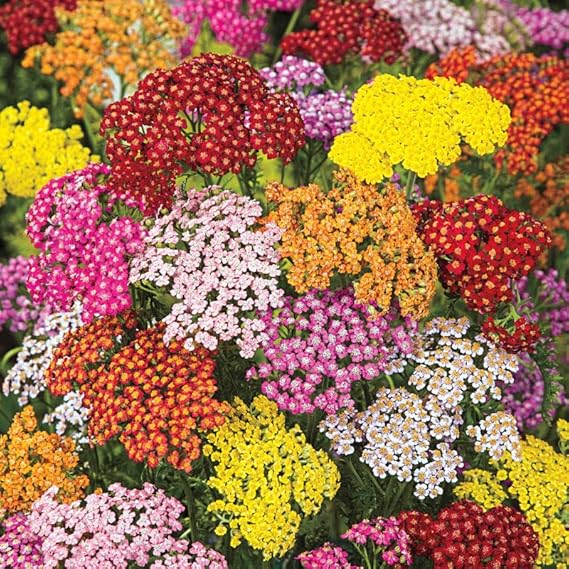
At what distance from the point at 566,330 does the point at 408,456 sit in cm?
122

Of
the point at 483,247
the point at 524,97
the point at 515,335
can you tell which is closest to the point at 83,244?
the point at 483,247

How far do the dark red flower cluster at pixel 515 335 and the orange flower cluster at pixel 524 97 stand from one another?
975 millimetres

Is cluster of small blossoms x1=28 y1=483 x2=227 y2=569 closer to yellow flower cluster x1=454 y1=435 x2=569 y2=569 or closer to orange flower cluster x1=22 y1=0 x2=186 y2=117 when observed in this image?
yellow flower cluster x1=454 y1=435 x2=569 y2=569

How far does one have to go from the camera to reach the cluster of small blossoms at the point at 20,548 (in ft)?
6.81

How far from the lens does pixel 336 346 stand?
7.14 ft

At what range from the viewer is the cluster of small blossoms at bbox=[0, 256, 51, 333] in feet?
10.5

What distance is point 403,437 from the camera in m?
2.25

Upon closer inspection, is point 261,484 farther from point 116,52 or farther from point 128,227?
point 116,52

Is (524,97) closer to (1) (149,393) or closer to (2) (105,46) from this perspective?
(2) (105,46)

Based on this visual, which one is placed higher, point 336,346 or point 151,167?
point 151,167

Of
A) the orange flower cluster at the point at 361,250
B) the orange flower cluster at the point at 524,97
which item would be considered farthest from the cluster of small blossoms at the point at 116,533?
the orange flower cluster at the point at 524,97

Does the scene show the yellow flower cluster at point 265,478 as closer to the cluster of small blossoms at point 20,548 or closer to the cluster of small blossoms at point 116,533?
the cluster of small blossoms at point 116,533

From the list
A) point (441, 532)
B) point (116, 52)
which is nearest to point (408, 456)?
point (441, 532)

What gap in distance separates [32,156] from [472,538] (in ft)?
6.37
